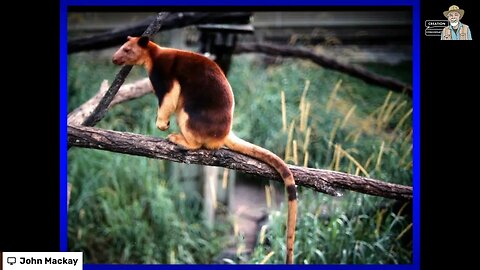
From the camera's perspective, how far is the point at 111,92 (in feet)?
10.9

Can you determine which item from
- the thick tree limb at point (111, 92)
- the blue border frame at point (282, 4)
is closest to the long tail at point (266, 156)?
the blue border frame at point (282, 4)

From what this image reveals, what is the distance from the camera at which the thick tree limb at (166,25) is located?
12.5 ft

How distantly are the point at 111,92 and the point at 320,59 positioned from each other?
1.46 meters

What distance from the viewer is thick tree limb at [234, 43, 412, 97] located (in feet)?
13.3
